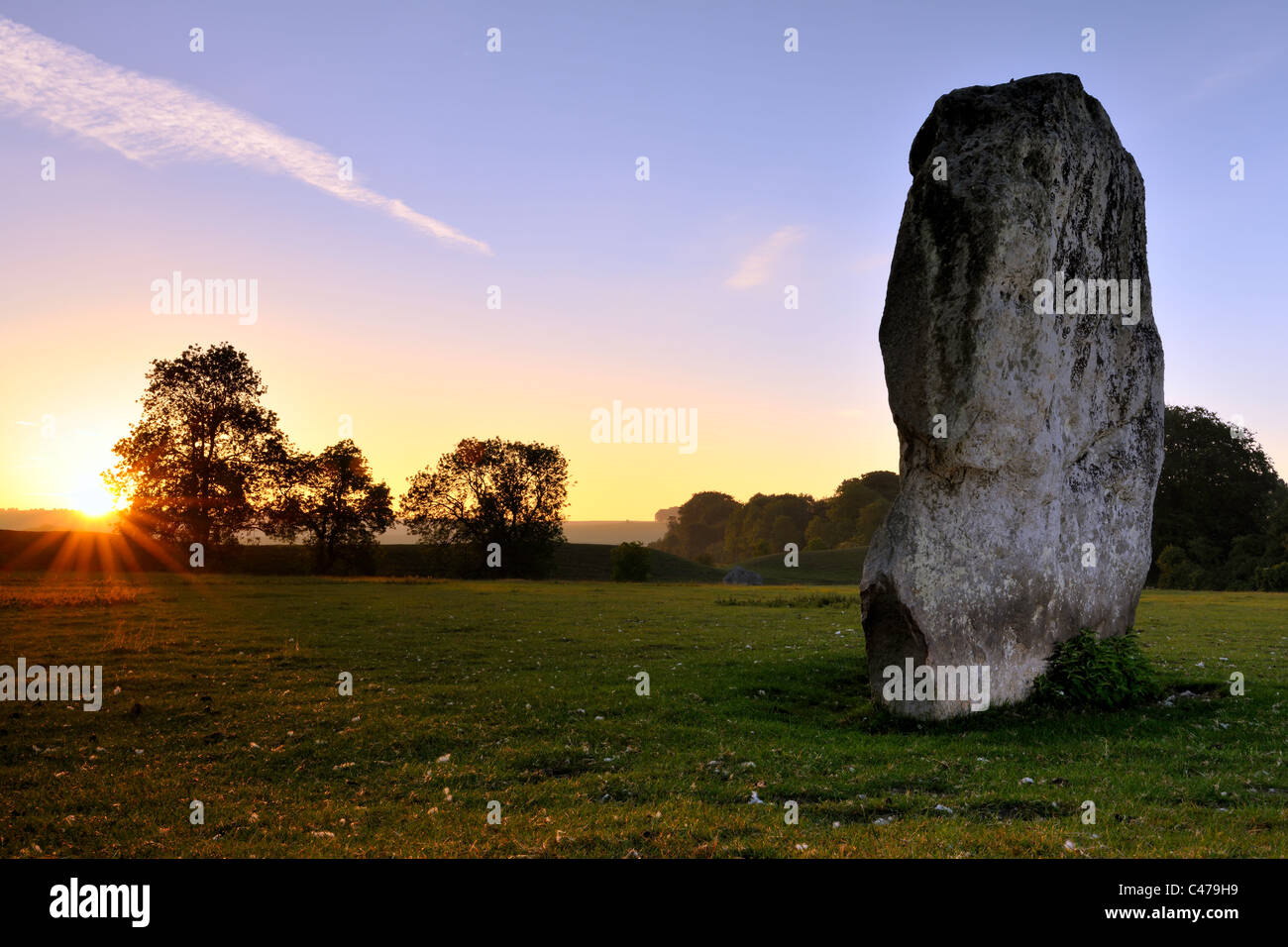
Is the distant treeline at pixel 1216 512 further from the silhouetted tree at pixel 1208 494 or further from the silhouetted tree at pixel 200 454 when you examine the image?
the silhouetted tree at pixel 200 454

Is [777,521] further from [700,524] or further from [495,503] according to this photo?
[495,503]

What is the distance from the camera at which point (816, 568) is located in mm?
108875

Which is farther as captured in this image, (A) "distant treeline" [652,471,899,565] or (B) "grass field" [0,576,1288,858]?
(A) "distant treeline" [652,471,899,565]

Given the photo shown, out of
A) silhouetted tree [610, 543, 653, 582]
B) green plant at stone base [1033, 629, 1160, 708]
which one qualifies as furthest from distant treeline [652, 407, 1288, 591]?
green plant at stone base [1033, 629, 1160, 708]

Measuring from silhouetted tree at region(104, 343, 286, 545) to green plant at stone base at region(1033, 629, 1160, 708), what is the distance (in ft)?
196

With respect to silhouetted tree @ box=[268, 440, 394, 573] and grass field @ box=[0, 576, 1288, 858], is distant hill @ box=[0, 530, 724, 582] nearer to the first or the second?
silhouetted tree @ box=[268, 440, 394, 573]

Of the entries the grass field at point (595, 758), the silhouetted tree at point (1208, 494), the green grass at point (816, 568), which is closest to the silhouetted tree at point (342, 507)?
the green grass at point (816, 568)

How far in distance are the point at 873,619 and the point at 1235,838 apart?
21.3 ft

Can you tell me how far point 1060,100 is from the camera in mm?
15141

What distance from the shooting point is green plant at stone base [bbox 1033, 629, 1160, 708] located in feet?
48.6

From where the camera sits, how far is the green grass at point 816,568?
9706cm

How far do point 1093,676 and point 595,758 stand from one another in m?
9.01

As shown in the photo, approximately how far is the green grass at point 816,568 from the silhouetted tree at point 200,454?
5369 cm
